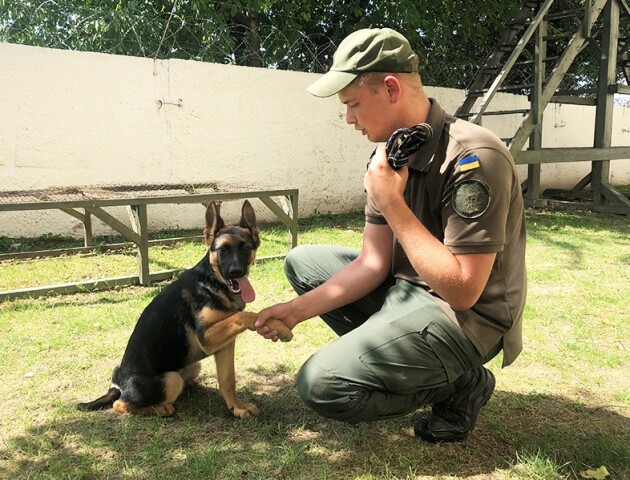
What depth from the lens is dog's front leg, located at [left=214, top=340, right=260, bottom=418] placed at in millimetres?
2814

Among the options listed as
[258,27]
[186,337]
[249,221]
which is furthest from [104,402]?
[258,27]

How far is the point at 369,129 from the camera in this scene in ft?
Result: 7.25

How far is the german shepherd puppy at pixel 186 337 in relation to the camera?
8.91ft

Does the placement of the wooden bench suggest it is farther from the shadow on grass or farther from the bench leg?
the shadow on grass

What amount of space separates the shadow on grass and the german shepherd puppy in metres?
0.11

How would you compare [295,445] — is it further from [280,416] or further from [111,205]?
[111,205]

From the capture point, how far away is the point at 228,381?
283cm

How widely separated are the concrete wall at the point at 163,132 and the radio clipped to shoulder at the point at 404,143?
6467 millimetres

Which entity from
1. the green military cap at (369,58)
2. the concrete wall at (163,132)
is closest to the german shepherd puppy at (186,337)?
the green military cap at (369,58)

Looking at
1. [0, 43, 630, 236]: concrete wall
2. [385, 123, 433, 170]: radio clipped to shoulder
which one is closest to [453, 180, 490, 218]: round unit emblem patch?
[385, 123, 433, 170]: radio clipped to shoulder

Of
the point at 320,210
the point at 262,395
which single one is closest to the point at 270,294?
the point at 262,395

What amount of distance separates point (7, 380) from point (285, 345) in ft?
5.81

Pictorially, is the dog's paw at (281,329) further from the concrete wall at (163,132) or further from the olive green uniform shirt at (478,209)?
the concrete wall at (163,132)

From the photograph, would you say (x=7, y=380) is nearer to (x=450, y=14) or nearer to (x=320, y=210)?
(x=320, y=210)
